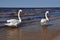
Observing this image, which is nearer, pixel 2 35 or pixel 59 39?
pixel 59 39

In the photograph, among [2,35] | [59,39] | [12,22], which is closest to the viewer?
[59,39]

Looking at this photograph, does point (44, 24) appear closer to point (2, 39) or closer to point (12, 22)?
point (12, 22)

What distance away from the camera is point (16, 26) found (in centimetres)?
1252

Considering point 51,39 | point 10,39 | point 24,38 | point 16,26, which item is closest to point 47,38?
point 51,39

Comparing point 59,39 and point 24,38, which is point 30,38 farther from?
point 59,39

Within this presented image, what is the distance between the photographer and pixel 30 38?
9.35m

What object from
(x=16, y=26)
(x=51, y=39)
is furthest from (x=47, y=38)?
(x=16, y=26)

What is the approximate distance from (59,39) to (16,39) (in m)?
1.82

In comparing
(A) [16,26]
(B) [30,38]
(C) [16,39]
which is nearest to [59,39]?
(B) [30,38]

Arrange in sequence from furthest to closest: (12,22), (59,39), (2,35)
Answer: (12,22) < (2,35) < (59,39)

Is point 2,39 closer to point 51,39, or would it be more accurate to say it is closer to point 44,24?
point 51,39

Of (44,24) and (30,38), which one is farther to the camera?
(44,24)

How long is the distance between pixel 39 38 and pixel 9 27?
3.57 meters

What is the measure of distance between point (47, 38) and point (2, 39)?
1.95 meters
